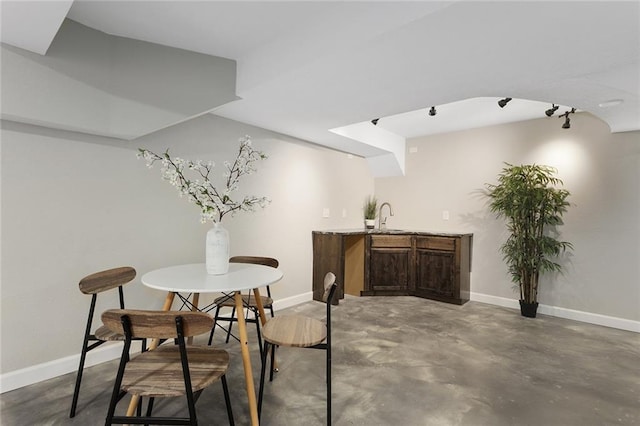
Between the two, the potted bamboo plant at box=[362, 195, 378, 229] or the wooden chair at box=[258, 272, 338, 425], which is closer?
the wooden chair at box=[258, 272, 338, 425]

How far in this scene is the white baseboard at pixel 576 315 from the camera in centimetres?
346

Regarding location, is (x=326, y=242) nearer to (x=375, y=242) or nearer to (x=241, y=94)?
(x=375, y=242)

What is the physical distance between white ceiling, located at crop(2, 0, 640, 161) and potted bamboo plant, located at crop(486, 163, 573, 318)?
3.30ft

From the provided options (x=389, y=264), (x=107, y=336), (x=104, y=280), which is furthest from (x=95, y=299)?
(x=389, y=264)

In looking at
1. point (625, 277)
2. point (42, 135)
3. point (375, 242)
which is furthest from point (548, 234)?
point (42, 135)

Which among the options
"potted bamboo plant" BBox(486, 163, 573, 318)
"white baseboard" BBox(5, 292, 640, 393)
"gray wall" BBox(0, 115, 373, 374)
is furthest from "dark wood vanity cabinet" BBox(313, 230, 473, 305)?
"gray wall" BBox(0, 115, 373, 374)

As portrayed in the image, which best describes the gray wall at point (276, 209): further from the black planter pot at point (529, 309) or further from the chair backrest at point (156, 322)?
the chair backrest at point (156, 322)

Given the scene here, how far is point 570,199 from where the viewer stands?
3826 mm

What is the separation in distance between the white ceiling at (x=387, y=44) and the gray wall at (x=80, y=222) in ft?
2.06

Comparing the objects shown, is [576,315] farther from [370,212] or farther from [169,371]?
[169,371]

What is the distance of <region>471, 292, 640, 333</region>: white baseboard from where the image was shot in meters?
3.46

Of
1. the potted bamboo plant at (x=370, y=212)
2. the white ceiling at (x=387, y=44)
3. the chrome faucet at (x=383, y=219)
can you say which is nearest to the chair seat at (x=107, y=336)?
the white ceiling at (x=387, y=44)

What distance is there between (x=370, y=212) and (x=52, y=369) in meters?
4.22

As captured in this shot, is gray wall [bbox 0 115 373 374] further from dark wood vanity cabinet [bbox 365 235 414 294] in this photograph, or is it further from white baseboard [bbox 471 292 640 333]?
white baseboard [bbox 471 292 640 333]
